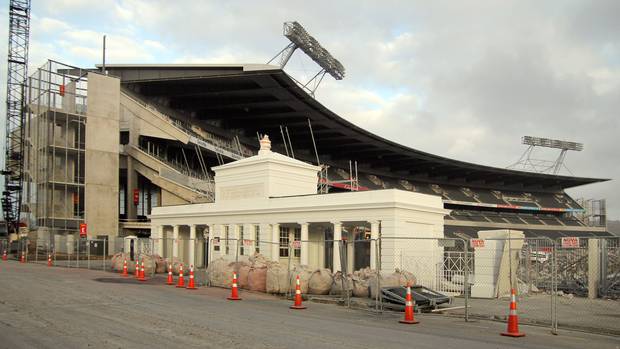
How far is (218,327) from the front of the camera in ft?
40.4

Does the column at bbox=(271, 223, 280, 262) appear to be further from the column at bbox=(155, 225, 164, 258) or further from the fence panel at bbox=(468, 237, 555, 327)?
the fence panel at bbox=(468, 237, 555, 327)

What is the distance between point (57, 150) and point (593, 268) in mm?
50119

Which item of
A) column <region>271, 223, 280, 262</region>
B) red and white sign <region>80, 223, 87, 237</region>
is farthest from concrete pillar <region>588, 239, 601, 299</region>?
red and white sign <region>80, 223, 87, 237</region>

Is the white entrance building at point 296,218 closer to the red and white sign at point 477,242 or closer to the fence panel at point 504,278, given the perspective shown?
the fence panel at point 504,278

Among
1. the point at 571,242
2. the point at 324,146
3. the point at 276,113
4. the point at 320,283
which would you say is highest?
the point at 276,113

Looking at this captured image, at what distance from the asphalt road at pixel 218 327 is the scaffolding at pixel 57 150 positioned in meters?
39.7

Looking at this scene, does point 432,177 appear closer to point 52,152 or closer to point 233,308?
point 52,152

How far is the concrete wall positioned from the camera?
56.9 meters

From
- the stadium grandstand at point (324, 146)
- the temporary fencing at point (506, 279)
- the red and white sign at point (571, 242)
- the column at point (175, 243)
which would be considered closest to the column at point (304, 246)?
the temporary fencing at point (506, 279)

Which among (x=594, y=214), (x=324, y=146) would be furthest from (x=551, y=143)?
(x=324, y=146)

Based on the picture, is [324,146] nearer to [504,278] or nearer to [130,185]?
[130,185]

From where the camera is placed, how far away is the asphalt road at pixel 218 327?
1059 cm

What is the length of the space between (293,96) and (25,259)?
103 feet

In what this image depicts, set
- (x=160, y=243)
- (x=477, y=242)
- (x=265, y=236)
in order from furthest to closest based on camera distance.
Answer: (x=160, y=243) < (x=265, y=236) < (x=477, y=242)
